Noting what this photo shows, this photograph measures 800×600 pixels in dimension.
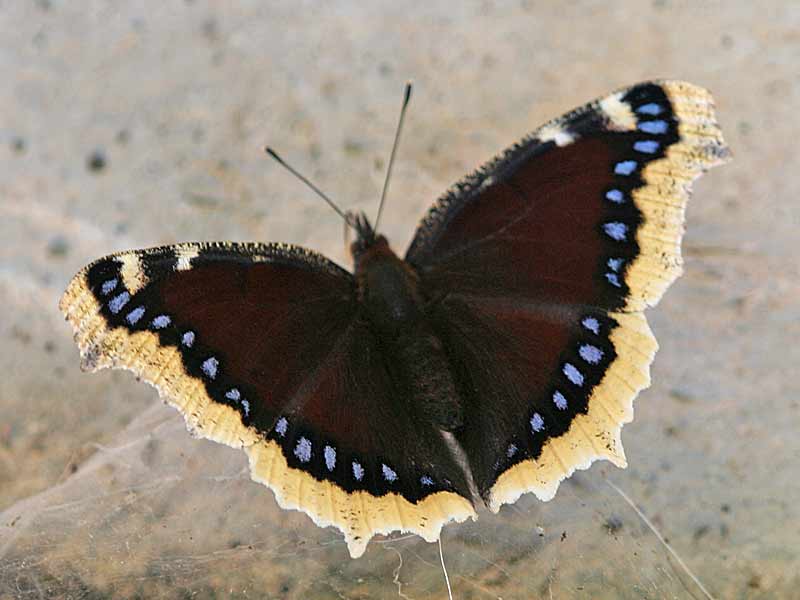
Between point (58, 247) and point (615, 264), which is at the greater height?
point (615, 264)

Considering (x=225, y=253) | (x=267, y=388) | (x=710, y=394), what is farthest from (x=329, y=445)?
(x=710, y=394)

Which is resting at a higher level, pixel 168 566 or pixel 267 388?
pixel 267 388

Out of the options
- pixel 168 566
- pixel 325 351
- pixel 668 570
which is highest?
pixel 325 351

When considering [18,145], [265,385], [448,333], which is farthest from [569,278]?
[18,145]

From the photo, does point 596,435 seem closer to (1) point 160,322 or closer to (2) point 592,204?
(2) point 592,204

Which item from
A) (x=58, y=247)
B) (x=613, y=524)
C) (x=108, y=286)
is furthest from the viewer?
(x=58, y=247)

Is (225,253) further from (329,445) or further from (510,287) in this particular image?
(510,287)

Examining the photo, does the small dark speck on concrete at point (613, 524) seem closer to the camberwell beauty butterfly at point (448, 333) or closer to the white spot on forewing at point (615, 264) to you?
the camberwell beauty butterfly at point (448, 333)

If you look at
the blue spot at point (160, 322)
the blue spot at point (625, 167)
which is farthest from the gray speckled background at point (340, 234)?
the blue spot at point (625, 167)
